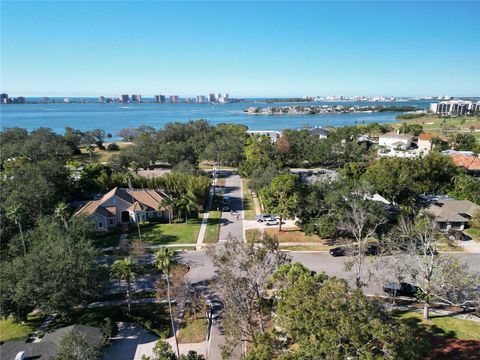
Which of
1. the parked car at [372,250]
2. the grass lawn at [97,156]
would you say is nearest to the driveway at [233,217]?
the parked car at [372,250]

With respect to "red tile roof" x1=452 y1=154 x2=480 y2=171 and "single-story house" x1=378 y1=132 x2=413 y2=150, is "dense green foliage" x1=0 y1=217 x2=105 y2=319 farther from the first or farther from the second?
"single-story house" x1=378 y1=132 x2=413 y2=150

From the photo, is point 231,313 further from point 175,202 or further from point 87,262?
point 175,202

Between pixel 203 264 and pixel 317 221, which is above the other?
pixel 317 221

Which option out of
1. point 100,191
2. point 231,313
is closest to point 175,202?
point 100,191

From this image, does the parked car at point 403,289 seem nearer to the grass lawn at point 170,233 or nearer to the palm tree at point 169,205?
the grass lawn at point 170,233

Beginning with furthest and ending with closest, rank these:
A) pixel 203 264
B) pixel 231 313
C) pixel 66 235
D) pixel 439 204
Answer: pixel 439 204
pixel 203 264
pixel 66 235
pixel 231 313

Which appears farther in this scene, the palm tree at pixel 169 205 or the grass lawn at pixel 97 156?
the grass lawn at pixel 97 156

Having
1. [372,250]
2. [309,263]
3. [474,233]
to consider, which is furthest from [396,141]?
[309,263]
